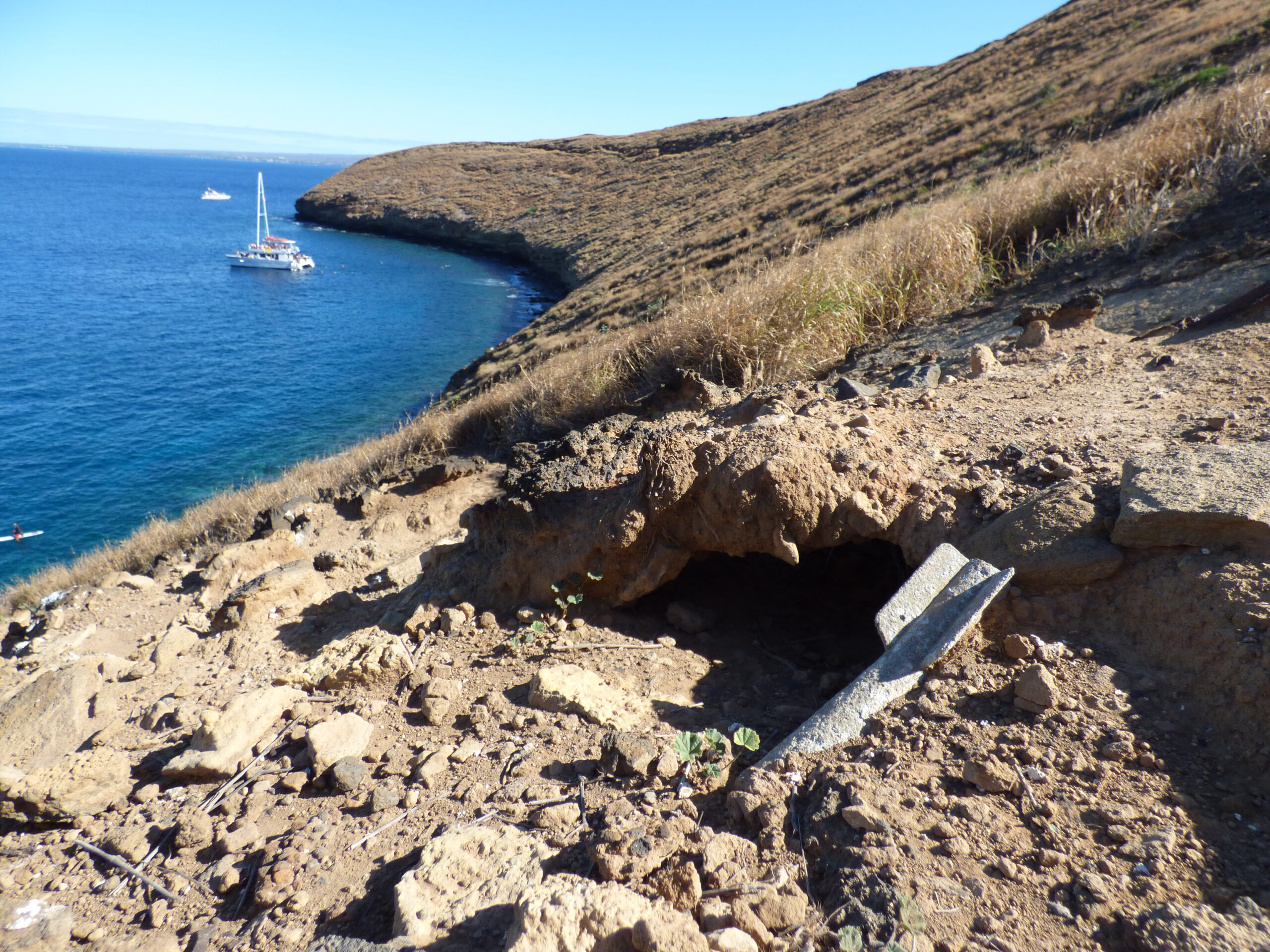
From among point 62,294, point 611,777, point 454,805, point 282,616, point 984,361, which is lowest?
point 62,294

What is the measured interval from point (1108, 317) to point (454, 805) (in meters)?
5.31

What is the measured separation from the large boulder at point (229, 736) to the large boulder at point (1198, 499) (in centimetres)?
351

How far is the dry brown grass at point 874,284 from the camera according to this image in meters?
6.34

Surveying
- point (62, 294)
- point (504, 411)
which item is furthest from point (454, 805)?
point (62, 294)

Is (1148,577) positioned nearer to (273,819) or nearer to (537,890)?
(537,890)

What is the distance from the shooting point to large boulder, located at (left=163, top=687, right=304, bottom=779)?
289 centimetres

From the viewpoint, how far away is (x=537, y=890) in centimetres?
178

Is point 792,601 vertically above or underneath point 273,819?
above

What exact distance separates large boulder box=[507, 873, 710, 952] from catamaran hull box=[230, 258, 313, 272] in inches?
1820

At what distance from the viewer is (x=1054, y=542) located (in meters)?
2.70

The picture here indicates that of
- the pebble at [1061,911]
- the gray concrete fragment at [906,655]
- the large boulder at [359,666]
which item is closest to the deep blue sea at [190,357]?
the large boulder at [359,666]

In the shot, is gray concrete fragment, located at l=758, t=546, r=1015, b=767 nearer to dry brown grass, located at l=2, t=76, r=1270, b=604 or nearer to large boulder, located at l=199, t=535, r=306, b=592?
dry brown grass, located at l=2, t=76, r=1270, b=604

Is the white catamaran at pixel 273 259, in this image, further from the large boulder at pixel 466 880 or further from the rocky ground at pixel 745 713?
the large boulder at pixel 466 880

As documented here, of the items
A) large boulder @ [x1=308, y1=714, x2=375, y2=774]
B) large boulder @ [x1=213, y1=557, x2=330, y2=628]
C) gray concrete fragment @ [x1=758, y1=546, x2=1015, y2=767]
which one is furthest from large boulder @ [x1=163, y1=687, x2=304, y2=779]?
gray concrete fragment @ [x1=758, y1=546, x2=1015, y2=767]
